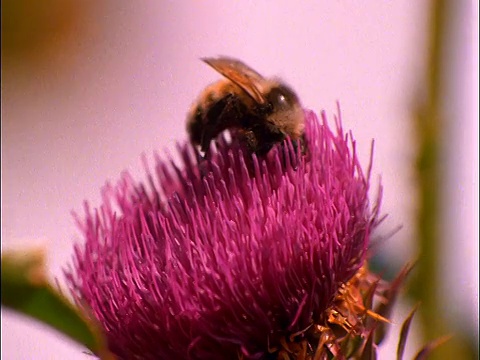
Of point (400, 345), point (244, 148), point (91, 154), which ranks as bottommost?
point (91, 154)

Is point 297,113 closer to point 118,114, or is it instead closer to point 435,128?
point 435,128

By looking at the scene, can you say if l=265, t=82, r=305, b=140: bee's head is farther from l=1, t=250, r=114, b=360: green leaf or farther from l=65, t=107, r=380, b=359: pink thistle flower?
l=1, t=250, r=114, b=360: green leaf

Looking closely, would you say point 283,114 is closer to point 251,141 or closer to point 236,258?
point 251,141

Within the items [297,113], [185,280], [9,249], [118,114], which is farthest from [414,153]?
[118,114]

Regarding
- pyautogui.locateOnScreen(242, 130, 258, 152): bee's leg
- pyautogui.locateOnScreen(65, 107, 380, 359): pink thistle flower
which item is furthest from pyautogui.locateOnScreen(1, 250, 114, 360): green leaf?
pyautogui.locateOnScreen(242, 130, 258, 152): bee's leg

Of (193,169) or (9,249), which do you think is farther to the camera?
(193,169)
